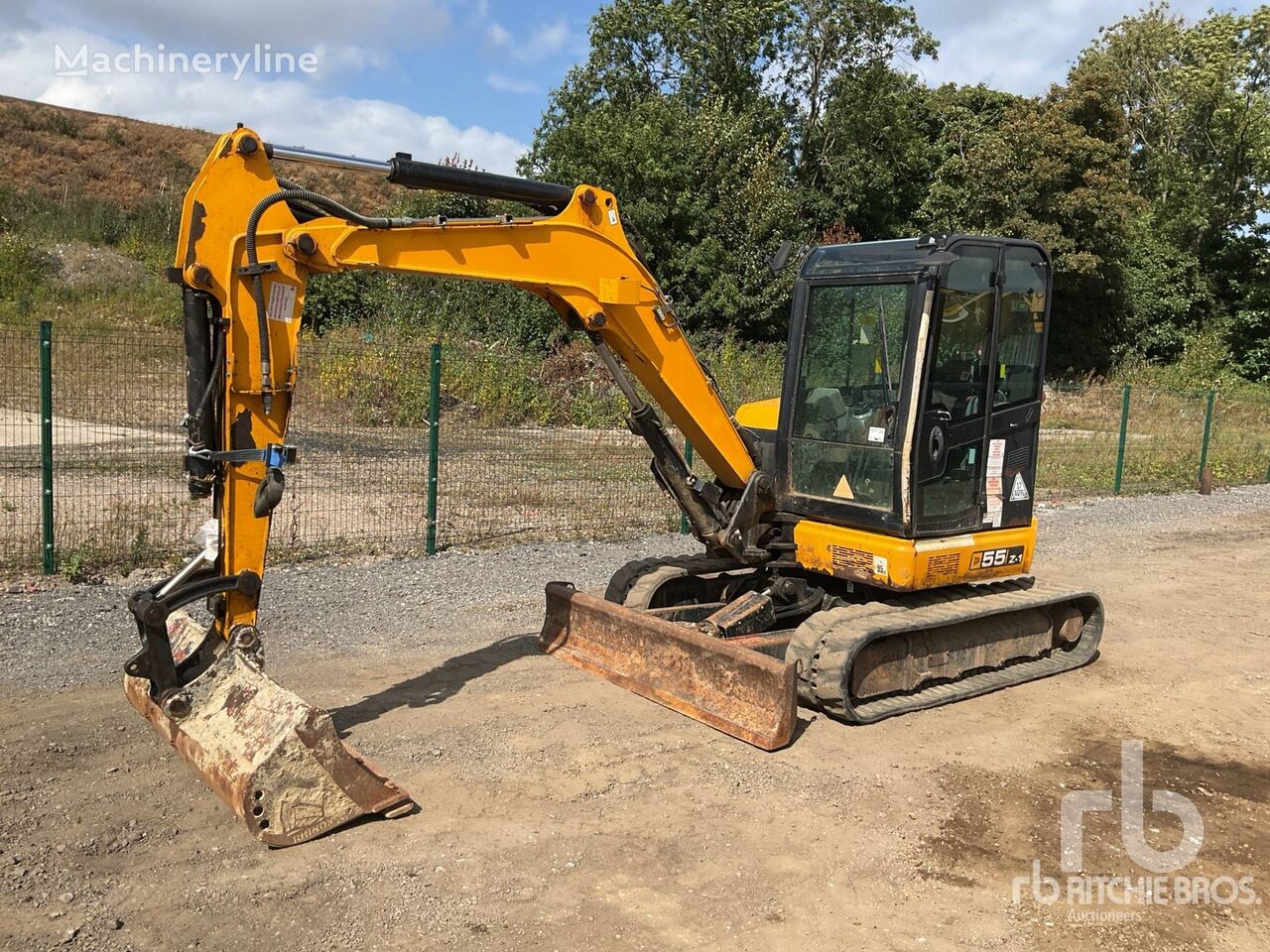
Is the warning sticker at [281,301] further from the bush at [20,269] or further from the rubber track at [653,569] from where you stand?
the bush at [20,269]

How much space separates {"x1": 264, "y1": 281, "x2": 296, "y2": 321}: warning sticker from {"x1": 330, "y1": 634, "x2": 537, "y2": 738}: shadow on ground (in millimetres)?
2126

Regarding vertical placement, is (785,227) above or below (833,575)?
above

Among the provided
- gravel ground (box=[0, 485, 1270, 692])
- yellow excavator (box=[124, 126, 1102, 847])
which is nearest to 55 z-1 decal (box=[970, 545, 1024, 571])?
yellow excavator (box=[124, 126, 1102, 847])

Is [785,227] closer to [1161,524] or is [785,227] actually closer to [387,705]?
[1161,524]

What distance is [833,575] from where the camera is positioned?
644 centimetres

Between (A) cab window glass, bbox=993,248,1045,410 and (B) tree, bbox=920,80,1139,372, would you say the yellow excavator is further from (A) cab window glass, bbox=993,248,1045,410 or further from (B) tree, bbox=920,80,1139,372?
(B) tree, bbox=920,80,1139,372

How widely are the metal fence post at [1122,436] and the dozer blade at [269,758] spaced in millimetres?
13815

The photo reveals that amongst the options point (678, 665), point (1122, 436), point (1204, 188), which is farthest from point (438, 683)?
point (1204, 188)

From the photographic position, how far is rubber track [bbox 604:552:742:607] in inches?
274

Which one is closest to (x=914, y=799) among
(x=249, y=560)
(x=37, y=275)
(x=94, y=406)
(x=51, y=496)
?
(x=249, y=560)

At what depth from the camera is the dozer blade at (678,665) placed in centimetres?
540

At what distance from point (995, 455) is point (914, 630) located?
126cm

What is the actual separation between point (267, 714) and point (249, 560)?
2.31ft

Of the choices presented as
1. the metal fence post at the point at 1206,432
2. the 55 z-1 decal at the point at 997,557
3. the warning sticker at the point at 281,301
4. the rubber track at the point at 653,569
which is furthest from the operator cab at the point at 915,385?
the metal fence post at the point at 1206,432
